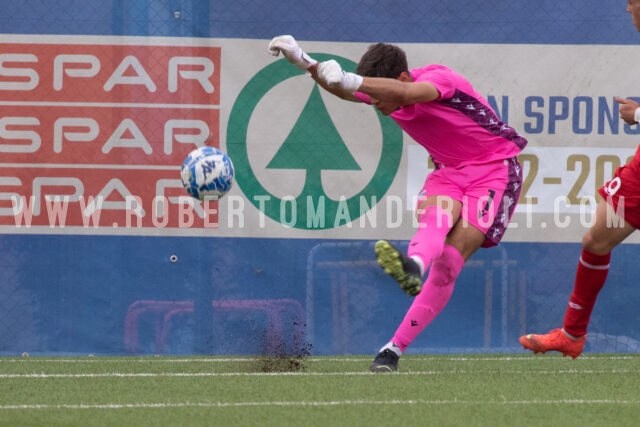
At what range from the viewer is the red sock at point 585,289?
21.2 feet

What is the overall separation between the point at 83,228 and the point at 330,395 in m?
3.47

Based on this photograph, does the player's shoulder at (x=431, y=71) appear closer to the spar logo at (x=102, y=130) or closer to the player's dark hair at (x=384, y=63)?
the player's dark hair at (x=384, y=63)

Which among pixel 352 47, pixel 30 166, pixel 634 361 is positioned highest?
pixel 352 47

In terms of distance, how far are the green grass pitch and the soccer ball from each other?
1.06m

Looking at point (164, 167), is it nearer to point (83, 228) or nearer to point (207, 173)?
point (83, 228)

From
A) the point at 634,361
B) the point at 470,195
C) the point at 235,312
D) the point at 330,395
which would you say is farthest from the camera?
the point at 235,312

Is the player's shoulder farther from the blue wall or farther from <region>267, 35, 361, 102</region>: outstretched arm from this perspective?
Answer: the blue wall

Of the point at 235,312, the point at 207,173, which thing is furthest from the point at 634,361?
the point at 207,173

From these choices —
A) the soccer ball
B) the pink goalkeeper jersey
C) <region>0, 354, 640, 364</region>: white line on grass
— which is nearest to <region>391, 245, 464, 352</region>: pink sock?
the pink goalkeeper jersey

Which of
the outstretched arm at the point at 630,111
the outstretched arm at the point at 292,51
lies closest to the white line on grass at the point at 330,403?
the outstretched arm at the point at 630,111

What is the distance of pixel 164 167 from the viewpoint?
8.29m

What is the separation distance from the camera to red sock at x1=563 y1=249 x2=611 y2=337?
255 inches

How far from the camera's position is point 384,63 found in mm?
6176

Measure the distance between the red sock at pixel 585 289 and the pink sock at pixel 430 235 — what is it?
964 mm
